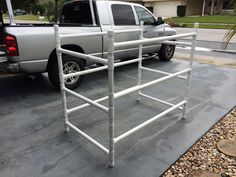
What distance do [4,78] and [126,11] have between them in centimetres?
343

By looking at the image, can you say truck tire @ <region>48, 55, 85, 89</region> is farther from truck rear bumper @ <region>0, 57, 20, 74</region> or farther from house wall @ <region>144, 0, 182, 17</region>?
house wall @ <region>144, 0, 182, 17</region>

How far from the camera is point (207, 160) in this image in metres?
2.48

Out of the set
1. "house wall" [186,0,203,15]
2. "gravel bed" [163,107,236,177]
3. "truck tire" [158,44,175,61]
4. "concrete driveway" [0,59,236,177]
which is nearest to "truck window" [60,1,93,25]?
"concrete driveway" [0,59,236,177]

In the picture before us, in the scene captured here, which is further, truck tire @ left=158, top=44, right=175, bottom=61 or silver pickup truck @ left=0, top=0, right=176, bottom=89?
truck tire @ left=158, top=44, right=175, bottom=61

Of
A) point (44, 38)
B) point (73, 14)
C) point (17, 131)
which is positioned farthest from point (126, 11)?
point (17, 131)

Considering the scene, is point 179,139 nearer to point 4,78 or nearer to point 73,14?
point 73,14

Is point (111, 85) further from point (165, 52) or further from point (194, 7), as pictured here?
point (194, 7)

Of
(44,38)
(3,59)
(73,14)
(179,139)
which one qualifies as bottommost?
(179,139)

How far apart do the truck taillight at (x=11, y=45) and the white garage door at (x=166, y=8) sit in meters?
30.6

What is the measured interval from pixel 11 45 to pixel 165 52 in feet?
15.3

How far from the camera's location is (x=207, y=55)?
26.5ft

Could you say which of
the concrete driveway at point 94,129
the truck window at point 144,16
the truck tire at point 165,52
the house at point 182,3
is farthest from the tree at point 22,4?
the house at point 182,3

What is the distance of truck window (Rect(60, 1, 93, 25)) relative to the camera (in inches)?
196

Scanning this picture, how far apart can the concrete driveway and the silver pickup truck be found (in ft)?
1.92
